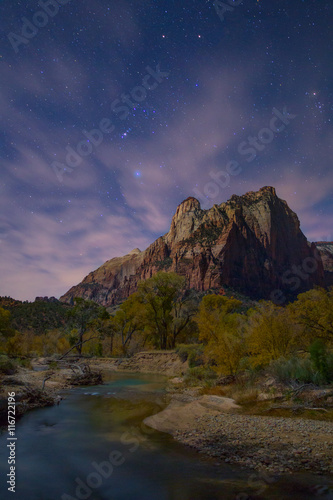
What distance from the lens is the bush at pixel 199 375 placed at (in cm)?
2397

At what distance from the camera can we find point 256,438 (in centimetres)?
908

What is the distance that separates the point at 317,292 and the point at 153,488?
48.4ft

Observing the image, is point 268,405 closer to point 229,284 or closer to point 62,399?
point 62,399

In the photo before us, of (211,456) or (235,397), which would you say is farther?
(235,397)

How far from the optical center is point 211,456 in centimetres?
816

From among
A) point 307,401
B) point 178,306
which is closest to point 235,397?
point 307,401

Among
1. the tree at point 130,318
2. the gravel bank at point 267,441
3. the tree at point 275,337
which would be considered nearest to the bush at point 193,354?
the tree at point 275,337

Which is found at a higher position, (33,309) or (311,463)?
(33,309)

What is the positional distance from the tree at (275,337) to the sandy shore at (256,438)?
17.6 feet

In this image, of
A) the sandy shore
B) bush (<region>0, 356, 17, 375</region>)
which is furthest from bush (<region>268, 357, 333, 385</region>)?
bush (<region>0, 356, 17, 375</region>)

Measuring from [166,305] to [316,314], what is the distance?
31647 millimetres

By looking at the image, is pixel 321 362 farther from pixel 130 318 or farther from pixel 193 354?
pixel 130 318

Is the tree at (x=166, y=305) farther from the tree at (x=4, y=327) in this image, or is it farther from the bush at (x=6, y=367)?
the bush at (x=6, y=367)

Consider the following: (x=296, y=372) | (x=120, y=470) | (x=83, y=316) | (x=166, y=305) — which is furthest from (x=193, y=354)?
(x=120, y=470)
